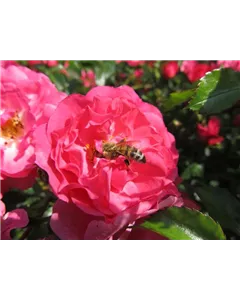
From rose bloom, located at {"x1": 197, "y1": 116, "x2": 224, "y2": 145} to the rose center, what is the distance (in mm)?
699

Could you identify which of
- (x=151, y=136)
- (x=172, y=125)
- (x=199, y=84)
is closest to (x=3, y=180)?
(x=151, y=136)

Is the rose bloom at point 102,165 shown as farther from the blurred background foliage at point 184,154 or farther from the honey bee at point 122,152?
the blurred background foliage at point 184,154

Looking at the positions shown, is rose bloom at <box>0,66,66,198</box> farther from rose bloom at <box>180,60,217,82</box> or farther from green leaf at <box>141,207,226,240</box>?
rose bloom at <box>180,60,217,82</box>

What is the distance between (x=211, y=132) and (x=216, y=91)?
2.23 ft

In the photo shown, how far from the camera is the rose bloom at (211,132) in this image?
1.43 meters

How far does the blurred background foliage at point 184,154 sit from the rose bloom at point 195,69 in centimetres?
3

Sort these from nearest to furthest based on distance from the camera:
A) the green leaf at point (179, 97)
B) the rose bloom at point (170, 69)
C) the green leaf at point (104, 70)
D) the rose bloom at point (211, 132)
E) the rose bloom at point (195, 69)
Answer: the green leaf at point (179, 97), the rose bloom at point (211, 132), the rose bloom at point (195, 69), the green leaf at point (104, 70), the rose bloom at point (170, 69)

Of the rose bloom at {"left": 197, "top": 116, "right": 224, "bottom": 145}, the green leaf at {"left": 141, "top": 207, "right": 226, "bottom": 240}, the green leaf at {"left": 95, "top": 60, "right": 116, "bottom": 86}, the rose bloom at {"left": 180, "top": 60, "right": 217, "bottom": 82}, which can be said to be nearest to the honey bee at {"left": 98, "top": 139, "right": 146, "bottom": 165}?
the green leaf at {"left": 141, "top": 207, "right": 226, "bottom": 240}

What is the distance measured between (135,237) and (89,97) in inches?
10.1

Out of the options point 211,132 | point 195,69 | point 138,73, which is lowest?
point 138,73

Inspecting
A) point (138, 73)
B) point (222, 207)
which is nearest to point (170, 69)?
point (138, 73)

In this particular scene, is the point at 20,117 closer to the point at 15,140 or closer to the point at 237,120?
the point at 15,140

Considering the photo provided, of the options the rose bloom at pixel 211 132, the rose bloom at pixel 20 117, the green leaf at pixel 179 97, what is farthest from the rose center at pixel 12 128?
the rose bloom at pixel 211 132

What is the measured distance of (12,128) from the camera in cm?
94
